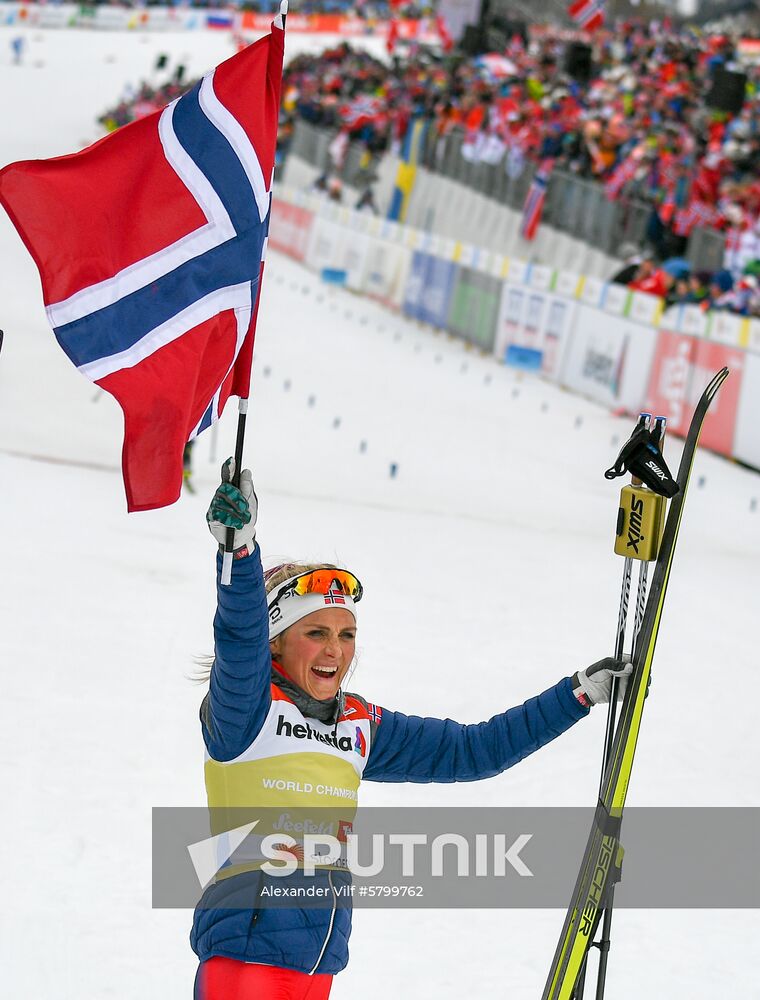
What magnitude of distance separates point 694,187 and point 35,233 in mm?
17877

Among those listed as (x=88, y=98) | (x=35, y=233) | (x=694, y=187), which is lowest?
(x=88, y=98)

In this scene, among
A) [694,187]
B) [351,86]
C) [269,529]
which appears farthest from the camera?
[351,86]

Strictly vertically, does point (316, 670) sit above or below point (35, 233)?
below

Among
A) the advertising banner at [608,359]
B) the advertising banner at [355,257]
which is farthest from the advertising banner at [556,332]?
the advertising banner at [355,257]

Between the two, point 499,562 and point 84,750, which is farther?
point 499,562

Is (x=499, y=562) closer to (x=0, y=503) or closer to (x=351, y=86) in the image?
(x=0, y=503)

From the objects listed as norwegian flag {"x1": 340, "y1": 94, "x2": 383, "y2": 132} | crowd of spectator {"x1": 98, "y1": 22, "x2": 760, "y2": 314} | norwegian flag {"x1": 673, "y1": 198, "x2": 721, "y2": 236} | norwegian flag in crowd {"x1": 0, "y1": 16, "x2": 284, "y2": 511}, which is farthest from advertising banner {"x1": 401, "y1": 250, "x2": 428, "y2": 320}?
norwegian flag in crowd {"x1": 0, "y1": 16, "x2": 284, "y2": 511}

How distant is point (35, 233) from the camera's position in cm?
359

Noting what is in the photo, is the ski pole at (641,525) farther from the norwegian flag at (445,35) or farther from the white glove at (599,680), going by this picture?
the norwegian flag at (445,35)

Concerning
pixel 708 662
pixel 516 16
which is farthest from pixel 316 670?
pixel 516 16

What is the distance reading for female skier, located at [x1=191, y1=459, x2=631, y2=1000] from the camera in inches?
123

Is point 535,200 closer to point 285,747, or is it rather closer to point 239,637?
point 285,747

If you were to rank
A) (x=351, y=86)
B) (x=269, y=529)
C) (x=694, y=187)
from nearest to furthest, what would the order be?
(x=269, y=529)
(x=694, y=187)
(x=351, y=86)

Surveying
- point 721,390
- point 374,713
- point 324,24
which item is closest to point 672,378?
point 721,390
